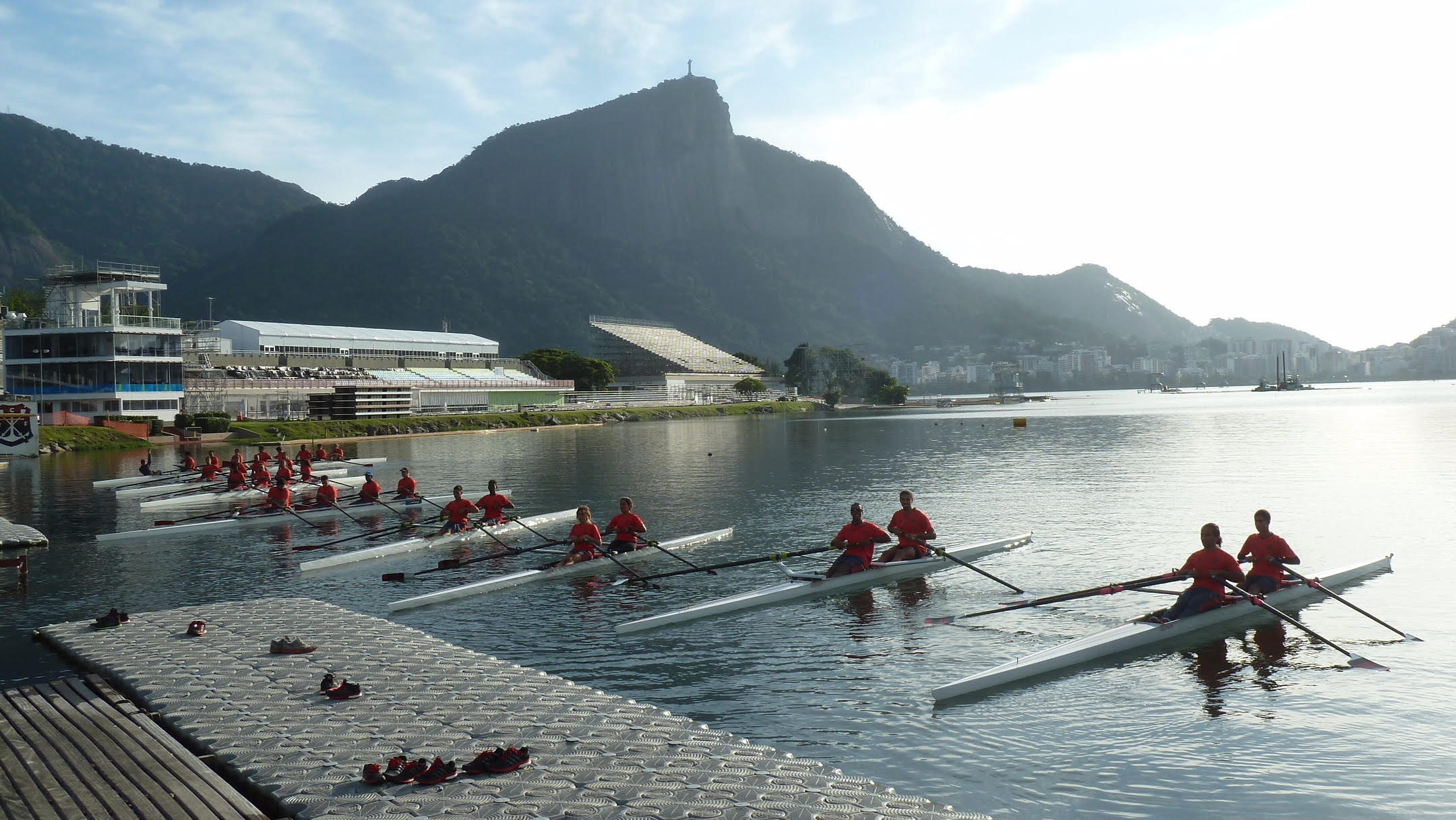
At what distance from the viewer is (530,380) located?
13075cm

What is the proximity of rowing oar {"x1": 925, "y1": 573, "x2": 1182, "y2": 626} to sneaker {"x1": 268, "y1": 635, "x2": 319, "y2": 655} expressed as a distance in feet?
31.6

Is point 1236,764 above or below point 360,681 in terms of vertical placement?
below

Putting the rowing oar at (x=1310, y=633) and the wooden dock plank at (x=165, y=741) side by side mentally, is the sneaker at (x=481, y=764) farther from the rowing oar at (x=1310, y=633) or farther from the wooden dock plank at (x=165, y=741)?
the rowing oar at (x=1310, y=633)

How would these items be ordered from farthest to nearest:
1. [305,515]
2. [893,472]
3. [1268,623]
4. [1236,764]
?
[893,472] → [305,515] → [1268,623] → [1236,764]

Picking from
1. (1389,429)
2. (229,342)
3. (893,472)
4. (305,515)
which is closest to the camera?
(305,515)

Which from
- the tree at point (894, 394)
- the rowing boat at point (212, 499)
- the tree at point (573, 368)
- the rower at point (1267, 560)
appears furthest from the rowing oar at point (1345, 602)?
the tree at point (894, 394)

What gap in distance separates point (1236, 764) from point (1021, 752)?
2.24 m

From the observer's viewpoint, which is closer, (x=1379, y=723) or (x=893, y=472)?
(x=1379, y=723)

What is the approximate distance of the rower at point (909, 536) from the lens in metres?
19.2

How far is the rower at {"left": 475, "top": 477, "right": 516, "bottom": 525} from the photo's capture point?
24656 mm

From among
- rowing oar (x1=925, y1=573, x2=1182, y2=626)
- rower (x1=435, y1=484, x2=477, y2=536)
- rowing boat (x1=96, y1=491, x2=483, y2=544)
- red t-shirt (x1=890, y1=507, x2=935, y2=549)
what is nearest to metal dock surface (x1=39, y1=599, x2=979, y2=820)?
rowing oar (x1=925, y1=573, x2=1182, y2=626)

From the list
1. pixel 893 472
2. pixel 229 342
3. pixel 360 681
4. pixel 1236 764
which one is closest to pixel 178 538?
pixel 360 681

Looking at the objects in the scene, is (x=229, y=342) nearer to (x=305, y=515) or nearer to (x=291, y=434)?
(x=291, y=434)

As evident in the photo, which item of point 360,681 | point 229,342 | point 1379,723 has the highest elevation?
point 229,342
